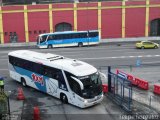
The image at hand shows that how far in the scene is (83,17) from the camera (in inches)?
2330

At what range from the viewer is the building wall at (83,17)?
192ft

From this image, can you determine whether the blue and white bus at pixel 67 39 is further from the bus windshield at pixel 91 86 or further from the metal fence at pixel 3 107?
the metal fence at pixel 3 107

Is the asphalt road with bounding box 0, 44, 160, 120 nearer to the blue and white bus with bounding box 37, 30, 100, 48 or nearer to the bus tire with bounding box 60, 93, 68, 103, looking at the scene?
the bus tire with bounding box 60, 93, 68, 103

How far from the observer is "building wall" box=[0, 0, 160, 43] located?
192 feet

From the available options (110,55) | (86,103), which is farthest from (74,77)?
(110,55)

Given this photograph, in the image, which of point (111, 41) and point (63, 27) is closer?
point (111, 41)

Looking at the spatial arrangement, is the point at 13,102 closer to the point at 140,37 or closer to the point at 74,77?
the point at 74,77

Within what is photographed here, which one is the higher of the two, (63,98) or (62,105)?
(63,98)

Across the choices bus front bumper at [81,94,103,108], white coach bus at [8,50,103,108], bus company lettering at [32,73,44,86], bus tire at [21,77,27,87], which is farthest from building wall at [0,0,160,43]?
bus front bumper at [81,94,103,108]

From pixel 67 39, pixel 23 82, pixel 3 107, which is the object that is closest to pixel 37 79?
pixel 23 82

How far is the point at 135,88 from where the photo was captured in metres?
26.4

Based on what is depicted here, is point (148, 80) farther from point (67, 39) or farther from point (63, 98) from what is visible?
point (67, 39)

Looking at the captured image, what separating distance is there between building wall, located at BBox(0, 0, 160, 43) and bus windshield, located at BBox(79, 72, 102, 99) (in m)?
38.0

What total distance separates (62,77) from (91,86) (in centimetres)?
236
